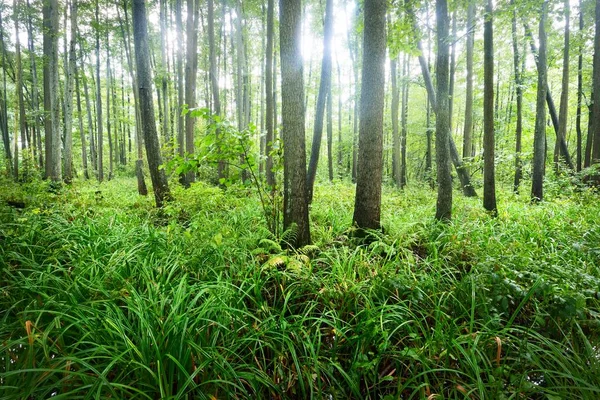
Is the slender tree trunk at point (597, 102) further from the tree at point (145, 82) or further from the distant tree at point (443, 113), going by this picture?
the tree at point (145, 82)

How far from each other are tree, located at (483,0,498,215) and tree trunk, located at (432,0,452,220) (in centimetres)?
122

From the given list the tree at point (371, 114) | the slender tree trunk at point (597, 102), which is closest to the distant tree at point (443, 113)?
the tree at point (371, 114)

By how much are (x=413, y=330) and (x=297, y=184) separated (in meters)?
2.09

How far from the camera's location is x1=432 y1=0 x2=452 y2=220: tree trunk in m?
4.70

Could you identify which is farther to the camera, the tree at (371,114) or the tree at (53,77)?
the tree at (53,77)

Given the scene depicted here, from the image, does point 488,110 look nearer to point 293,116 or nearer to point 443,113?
point 443,113

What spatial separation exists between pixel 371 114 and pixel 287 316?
9.38 feet

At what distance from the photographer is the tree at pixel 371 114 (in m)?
3.77

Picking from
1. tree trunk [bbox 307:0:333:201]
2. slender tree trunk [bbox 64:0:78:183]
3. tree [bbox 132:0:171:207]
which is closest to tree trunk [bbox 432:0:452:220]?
tree trunk [bbox 307:0:333:201]

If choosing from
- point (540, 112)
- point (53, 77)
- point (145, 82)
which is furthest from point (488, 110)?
point (53, 77)

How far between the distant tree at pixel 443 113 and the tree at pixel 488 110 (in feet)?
3.97

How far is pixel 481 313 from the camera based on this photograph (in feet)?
8.16

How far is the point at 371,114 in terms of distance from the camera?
391 cm

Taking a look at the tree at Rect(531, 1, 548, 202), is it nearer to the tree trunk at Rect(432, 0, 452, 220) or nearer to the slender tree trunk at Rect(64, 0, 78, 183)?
the tree trunk at Rect(432, 0, 452, 220)
